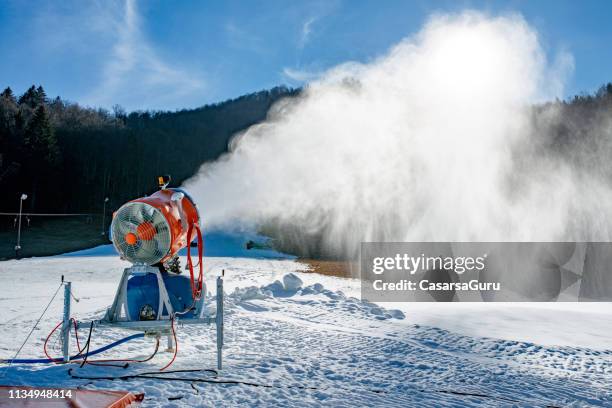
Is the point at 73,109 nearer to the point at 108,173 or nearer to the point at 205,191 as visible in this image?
the point at 108,173

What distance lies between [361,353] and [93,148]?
66.9 meters

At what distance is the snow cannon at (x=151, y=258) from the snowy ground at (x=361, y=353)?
2.18ft

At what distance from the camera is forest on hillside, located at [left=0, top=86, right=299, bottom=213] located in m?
47.6

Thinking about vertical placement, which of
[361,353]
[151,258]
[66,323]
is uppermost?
[151,258]

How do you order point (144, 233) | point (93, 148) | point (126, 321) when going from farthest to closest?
1. point (93, 148)
2. point (144, 233)
3. point (126, 321)

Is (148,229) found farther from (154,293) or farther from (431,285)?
(431,285)

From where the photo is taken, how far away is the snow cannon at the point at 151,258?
496cm

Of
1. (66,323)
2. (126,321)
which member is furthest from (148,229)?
(66,323)

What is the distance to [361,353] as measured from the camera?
622 centimetres

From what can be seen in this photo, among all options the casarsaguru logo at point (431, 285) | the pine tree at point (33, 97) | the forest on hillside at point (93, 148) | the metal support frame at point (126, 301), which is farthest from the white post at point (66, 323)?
the pine tree at point (33, 97)

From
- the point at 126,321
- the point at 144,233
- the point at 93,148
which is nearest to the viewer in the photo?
the point at 126,321

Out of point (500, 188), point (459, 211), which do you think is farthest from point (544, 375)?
point (500, 188)

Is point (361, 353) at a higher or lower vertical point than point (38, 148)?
lower

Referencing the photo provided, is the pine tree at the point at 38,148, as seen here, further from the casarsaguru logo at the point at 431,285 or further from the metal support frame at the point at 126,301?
the metal support frame at the point at 126,301
